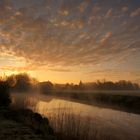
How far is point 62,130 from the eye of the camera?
41.4 feet

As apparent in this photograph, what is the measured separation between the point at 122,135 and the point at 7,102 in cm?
1401

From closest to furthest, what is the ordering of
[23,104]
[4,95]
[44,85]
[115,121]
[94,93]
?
[115,121] < [4,95] < [23,104] < [94,93] < [44,85]

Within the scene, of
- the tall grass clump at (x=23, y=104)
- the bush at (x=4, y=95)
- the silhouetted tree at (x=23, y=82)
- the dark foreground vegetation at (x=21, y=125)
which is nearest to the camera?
the dark foreground vegetation at (x=21, y=125)

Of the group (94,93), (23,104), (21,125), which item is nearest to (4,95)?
(23,104)

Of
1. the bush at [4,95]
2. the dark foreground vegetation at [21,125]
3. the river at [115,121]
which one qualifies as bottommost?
the river at [115,121]

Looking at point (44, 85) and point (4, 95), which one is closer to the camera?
point (4, 95)

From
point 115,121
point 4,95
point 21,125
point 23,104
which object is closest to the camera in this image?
point 21,125

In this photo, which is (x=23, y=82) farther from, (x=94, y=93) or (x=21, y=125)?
(x=21, y=125)

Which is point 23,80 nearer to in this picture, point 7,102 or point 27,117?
point 7,102

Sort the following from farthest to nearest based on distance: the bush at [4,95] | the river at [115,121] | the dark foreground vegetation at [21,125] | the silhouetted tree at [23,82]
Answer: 1. the silhouetted tree at [23,82]
2. the bush at [4,95]
3. the river at [115,121]
4. the dark foreground vegetation at [21,125]

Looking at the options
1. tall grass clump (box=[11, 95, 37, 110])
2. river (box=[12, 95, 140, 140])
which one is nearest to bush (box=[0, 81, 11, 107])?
tall grass clump (box=[11, 95, 37, 110])

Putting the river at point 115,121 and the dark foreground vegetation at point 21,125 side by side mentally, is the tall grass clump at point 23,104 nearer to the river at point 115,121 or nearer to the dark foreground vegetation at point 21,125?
the river at point 115,121

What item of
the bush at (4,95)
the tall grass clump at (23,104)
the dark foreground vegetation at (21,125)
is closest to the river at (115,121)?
the tall grass clump at (23,104)

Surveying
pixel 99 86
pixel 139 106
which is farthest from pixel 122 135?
pixel 99 86
